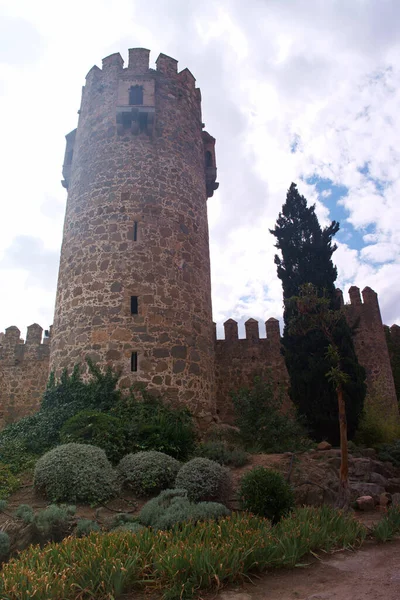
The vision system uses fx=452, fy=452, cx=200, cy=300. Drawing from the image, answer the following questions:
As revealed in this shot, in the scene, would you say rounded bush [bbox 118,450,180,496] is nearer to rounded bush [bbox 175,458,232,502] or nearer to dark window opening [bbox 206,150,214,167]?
rounded bush [bbox 175,458,232,502]

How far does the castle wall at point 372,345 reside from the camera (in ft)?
65.4

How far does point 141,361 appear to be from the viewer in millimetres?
11586

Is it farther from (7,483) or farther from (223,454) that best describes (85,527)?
(223,454)

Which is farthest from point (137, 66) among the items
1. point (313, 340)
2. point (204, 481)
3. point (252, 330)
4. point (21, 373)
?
point (21, 373)

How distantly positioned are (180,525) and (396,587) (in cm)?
253

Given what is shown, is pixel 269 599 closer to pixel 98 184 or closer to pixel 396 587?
pixel 396 587

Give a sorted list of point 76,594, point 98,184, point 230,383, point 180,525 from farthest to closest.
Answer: point 230,383 → point 98,184 → point 180,525 → point 76,594

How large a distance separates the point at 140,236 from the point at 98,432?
5689 mm

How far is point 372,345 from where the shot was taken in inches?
812

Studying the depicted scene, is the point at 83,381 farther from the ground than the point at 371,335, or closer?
closer

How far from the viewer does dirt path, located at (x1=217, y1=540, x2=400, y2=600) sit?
164 inches

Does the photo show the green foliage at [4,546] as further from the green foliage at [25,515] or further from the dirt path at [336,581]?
the dirt path at [336,581]

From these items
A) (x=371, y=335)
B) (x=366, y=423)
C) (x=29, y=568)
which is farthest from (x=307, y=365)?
(x=29, y=568)

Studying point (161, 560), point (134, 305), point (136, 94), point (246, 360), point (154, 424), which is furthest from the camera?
point (246, 360)
